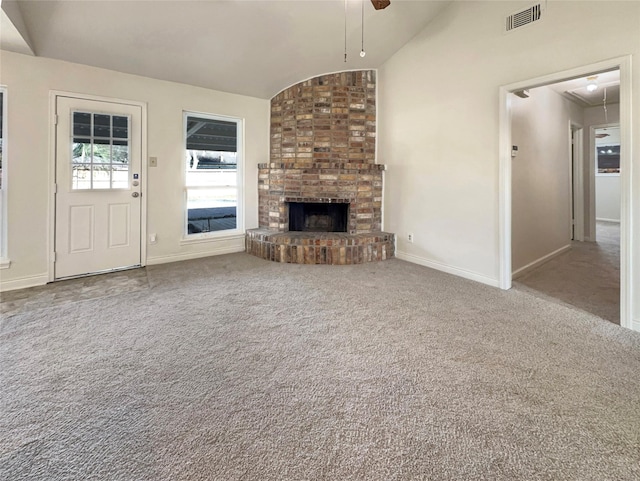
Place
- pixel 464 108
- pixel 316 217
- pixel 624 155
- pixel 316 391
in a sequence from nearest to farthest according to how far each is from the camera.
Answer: pixel 316 391, pixel 624 155, pixel 464 108, pixel 316 217

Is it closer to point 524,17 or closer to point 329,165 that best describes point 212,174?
point 329,165

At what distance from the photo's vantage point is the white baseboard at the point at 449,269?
11.7ft

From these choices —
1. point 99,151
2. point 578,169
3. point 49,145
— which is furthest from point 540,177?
point 49,145

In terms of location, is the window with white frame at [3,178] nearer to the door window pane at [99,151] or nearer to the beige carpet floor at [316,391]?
the door window pane at [99,151]

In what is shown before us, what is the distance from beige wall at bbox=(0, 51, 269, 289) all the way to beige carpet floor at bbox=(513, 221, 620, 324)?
409 cm

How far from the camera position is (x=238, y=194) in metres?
5.08

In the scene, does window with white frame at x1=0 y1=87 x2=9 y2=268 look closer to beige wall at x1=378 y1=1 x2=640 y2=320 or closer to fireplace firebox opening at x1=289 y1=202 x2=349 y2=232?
Result: fireplace firebox opening at x1=289 y1=202 x2=349 y2=232

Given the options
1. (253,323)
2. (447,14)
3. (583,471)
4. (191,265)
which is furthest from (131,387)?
(447,14)

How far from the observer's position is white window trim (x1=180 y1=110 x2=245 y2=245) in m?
4.50

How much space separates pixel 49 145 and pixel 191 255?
6.58 ft

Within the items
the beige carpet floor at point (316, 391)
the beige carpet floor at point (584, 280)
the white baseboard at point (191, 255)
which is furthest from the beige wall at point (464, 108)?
the white baseboard at point (191, 255)

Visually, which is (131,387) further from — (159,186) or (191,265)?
(159,186)

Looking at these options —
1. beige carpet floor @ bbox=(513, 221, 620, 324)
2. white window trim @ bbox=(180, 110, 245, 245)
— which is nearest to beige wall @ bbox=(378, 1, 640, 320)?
beige carpet floor @ bbox=(513, 221, 620, 324)

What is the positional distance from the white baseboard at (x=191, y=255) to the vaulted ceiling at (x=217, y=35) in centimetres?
229
